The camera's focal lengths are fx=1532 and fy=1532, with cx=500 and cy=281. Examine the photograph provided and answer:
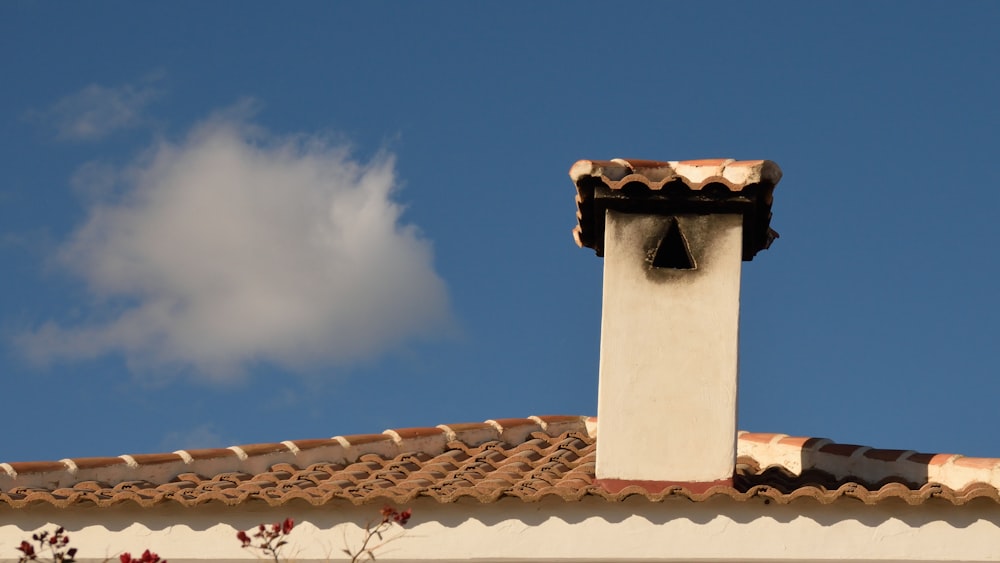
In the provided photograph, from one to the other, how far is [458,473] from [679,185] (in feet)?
8.05

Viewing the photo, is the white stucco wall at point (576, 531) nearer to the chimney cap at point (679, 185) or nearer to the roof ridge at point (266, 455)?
the roof ridge at point (266, 455)

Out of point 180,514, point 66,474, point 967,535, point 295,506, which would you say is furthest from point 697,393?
point 66,474

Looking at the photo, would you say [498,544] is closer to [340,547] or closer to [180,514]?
[340,547]

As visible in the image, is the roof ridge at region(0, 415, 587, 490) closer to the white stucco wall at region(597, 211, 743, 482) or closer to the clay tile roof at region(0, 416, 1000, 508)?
the clay tile roof at region(0, 416, 1000, 508)

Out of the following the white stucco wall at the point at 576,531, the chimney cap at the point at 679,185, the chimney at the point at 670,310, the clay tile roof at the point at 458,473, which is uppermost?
the chimney cap at the point at 679,185

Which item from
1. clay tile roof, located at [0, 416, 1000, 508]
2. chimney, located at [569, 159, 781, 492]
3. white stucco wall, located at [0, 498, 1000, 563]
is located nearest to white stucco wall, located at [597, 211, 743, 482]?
chimney, located at [569, 159, 781, 492]

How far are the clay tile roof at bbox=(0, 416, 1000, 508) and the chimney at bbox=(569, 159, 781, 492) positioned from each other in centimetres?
34

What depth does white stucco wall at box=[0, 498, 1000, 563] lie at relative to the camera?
338 inches

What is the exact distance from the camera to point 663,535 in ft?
28.6

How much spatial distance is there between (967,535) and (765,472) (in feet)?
6.75

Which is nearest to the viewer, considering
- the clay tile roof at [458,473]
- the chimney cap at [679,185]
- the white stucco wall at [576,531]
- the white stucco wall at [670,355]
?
the white stucco wall at [576,531]

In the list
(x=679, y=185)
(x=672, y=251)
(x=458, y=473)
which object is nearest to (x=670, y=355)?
(x=672, y=251)

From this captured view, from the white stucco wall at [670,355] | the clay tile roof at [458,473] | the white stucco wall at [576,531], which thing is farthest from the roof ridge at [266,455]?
the white stucco wall at [670,355]

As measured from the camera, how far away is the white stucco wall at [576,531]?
28.2 feet
